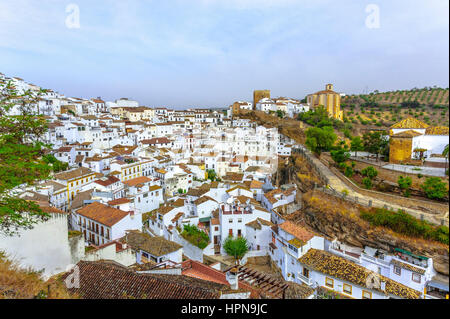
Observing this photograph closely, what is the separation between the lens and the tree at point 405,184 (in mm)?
9370

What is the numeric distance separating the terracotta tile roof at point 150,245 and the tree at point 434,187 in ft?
25.6

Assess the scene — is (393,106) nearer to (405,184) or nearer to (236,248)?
(405,184)

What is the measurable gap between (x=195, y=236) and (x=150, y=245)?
3.79 meters

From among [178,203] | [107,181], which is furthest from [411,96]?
[107,181]

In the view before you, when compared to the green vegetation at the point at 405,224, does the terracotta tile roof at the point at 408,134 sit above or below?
above

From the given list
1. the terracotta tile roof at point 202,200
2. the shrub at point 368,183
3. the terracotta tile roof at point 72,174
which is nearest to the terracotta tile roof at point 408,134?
the shrub at point 368,183

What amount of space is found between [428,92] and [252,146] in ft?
74.4

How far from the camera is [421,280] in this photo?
28.1 feet

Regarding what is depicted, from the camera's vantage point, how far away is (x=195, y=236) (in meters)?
13.1

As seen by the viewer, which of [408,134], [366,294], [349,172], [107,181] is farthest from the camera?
[107,181]

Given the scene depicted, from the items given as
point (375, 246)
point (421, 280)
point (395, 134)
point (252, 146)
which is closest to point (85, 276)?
point (421, 280)

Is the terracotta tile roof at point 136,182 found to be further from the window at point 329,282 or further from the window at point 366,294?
the window at point 366,294

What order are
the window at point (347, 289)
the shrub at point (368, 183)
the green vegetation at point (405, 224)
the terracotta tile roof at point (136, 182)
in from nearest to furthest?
the green vegetation at point (405, 224), the window at point (347, 289), the shrub at point (368, 183), the terracotta tile roof at point (136, 182)

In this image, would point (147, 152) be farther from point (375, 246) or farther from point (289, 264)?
point (375, 246)
